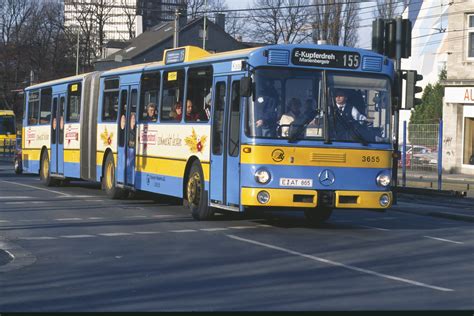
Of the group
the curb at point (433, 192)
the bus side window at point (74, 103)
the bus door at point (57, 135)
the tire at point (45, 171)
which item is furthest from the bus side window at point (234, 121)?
the curb at point (433, 192)

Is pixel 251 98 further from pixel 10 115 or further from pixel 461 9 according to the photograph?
pixel 10 115

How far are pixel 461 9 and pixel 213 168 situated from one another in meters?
30.9

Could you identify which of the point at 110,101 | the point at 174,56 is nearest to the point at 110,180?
the point at 110,101

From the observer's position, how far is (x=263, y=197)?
47.9 feet

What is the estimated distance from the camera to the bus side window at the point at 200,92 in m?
16.6

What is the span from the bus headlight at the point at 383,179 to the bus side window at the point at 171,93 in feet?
14.3

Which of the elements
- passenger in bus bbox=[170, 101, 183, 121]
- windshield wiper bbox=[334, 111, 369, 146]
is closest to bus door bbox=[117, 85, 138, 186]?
passenger in bus bbox=[170, 101, 183, 121]

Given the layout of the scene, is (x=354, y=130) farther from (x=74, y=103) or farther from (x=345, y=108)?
(x=74, y=103)

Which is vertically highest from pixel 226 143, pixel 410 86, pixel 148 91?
pixel 410 86

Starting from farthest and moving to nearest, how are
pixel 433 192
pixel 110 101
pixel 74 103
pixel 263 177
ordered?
pixel 433 192 < pixel 74 103 < pixel 110 101 < pixel 263 177

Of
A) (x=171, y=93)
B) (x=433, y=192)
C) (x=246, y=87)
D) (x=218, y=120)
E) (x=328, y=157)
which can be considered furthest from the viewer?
(x=433, y=192)

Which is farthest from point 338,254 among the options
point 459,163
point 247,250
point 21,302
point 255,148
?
point 459,163

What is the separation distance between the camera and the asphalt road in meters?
9.05

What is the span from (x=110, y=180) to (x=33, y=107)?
25.1 ft
